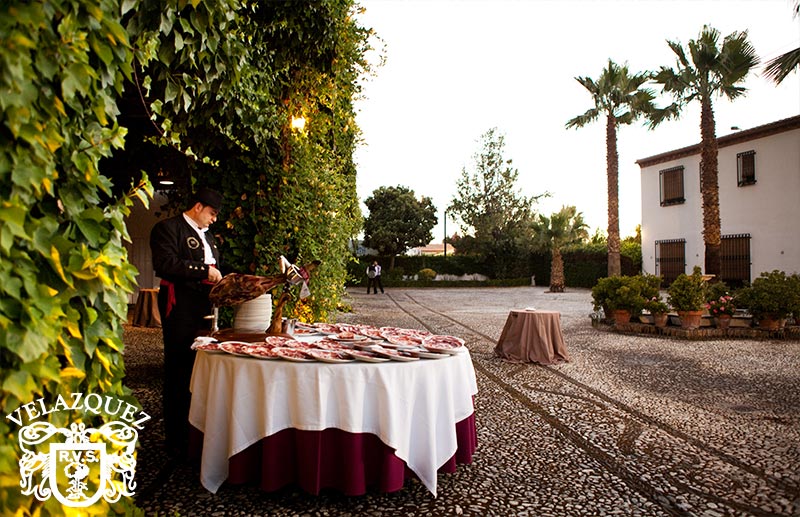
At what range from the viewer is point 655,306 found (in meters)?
10.9

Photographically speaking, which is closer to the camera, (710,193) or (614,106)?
(710,193)

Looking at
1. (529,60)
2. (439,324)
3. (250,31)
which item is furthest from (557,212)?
(250,31)

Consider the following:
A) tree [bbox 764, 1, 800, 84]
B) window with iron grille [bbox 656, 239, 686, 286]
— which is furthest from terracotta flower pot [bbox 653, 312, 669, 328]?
window with iron grille [bbox 656, 239, 686, 286]

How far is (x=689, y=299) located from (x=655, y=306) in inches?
26.8

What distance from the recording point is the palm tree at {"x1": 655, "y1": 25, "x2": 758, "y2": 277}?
14820mm

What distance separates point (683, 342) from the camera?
9758 mm

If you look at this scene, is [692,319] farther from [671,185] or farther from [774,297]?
[671,185]

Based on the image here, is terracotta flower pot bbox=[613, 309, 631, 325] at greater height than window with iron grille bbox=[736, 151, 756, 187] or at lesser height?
lesser

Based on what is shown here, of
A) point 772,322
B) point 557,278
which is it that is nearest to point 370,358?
point 772,322

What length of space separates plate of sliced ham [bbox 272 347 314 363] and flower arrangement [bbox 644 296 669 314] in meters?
9.97

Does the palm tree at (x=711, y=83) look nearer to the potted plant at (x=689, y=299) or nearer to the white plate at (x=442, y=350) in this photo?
the potted plant at (x=689, y=299)

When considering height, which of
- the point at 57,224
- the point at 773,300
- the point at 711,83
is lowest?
the point at 773,300

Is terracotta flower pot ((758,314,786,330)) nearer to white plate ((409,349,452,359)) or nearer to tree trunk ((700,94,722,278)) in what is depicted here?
tree trunk ((700,94,722,278))

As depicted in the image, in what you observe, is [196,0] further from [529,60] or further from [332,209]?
[529,60]
